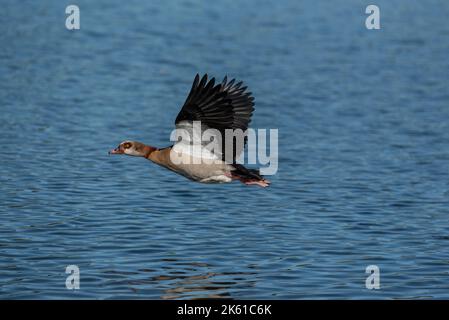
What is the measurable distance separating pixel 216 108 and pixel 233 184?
17.5 feet

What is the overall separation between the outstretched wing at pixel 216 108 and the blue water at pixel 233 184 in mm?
1877

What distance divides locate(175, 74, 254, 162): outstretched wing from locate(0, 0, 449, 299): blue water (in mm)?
1877

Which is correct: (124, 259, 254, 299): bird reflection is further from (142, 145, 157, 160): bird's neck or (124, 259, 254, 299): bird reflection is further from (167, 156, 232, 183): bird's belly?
(142, 145, 157, 160): bird's neck

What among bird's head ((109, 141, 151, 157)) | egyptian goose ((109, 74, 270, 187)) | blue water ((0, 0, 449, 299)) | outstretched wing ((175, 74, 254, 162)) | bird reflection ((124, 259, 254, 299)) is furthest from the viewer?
bird's head ((109, 141, 151, 157))

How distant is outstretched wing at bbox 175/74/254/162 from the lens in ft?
40.6

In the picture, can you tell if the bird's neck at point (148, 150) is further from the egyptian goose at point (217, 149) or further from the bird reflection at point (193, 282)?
the bird reflection at point (193, 282)

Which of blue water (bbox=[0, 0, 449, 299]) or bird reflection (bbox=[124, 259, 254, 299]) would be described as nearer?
bird reflection (bbox=[124, 259, 254, 299])

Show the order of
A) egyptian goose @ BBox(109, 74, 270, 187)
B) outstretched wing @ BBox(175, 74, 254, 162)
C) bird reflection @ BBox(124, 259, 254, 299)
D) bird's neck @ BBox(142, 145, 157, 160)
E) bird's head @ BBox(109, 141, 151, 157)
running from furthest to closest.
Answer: bird's head @ BBox(109, 141, 151, 157) < bird's neck @ BBox(142, 145, 157, 160) < egyptian goose @ BBox(109, 74, 270, 187) < outstretched wing @ BBox(175, 74, 254, 162) < bird reflection @ BBox(124, 259, 254, 299)

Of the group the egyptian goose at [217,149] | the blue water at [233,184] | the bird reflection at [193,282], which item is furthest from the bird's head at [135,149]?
the bird reflection at [193,282]

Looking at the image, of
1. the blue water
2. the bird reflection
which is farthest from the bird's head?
the bird reflection

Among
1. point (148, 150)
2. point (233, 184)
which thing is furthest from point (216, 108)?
point (233, 184)

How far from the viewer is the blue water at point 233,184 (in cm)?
1317
